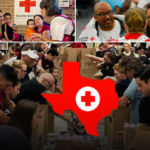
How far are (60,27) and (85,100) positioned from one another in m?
0.87

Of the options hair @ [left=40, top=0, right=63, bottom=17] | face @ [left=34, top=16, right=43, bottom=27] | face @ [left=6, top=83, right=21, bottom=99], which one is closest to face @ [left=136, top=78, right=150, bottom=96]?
face @ [left=6, top=83, right=21, bottom=99]

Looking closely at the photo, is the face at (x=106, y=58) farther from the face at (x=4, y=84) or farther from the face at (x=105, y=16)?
the face at (x=4, y=84)

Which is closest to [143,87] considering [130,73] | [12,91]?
[130,73]

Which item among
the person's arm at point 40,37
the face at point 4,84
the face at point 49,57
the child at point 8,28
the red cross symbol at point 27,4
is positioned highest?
the red cross symbol at point 27,4

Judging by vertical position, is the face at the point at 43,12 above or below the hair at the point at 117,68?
above

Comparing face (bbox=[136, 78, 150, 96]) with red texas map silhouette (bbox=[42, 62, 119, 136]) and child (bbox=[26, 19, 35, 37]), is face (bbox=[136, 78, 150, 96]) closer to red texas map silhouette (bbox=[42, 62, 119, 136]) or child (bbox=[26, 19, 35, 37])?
red texas map silhouette (bbox=[42, 62, 119, 136])

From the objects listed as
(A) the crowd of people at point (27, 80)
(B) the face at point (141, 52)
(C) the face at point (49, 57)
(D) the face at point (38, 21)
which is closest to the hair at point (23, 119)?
(A) the crowd of people at point (27, 80)

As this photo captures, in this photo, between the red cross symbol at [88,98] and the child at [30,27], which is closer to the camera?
the red cross symbol at [88,98]

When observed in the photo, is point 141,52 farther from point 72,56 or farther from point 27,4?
point 27,4

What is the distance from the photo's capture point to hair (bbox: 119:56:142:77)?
2943 mm

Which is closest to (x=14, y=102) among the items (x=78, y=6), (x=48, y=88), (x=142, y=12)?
(x=48, y=88)

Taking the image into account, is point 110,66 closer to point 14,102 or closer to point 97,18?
point 97,18

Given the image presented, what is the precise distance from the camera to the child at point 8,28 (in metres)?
3.30

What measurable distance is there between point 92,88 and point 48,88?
459mm
